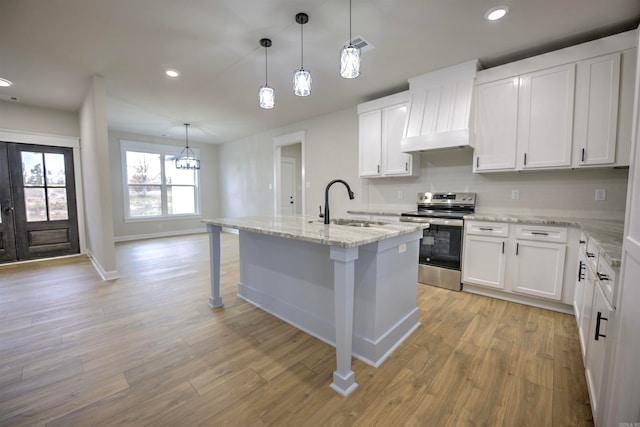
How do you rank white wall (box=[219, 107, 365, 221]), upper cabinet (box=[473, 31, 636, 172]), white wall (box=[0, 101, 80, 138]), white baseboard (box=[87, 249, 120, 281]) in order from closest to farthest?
upper cabinet (box=[473, 31, 636, 172]), white baseboard (box=[87, 249, 120, 281]), white wall (box=[0, 101, 80, 138]), white wall (box=[219, 107, 365, 221])

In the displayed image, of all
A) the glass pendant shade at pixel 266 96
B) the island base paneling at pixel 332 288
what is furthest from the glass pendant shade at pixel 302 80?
the island base paneling at pixel 332 288

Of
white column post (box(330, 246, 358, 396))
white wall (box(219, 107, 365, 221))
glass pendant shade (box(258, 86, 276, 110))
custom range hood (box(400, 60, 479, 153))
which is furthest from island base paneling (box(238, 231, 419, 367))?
white wall (box(219, 107, 365, 221))

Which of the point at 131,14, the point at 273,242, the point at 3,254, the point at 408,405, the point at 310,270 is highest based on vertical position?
the point at 131,14

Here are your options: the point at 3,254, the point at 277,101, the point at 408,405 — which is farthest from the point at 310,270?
the point at 3,254

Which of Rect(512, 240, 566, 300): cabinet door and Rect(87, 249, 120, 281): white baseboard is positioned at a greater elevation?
Rect(512, 240, 566, 300): cabinet door

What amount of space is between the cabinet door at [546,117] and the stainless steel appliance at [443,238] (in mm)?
783

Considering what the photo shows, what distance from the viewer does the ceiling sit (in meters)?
2.06

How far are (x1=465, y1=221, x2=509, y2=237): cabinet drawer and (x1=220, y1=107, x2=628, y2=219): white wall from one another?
47 centimetres

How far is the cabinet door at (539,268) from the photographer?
2.50m

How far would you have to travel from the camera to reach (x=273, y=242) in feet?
7.98

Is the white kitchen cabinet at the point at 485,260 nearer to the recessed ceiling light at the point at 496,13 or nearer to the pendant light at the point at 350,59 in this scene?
the recessed ceiling light at the point at 496,13

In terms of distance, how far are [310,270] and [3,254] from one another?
5.40m

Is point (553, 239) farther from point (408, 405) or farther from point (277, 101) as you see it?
point (277, 101)

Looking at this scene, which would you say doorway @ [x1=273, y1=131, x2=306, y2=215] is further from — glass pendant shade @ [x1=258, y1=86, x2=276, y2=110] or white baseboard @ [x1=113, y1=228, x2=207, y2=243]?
glass pendant shade @ [x1=258, y1=86, x2=276, y2=110]
